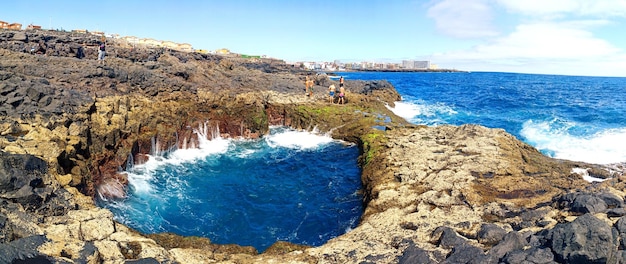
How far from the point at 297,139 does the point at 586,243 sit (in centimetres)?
1908

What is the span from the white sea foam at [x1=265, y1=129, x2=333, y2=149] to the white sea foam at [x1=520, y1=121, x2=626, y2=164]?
45.8 feet

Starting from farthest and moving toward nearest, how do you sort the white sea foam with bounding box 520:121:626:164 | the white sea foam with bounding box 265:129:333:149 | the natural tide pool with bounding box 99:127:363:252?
1. the white sea foam with bounding box 265:129:333:149
2. the white sea foam with bounding box 520:121:626:164
3. the natural tide pool with bounding box 99:127:363:252

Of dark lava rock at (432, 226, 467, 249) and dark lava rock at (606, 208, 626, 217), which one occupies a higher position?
dark lava rock at (606, 208, 626, 217)

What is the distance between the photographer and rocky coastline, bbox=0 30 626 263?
6.84m

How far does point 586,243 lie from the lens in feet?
20.1

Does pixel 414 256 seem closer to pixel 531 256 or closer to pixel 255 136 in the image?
pixel 531 256

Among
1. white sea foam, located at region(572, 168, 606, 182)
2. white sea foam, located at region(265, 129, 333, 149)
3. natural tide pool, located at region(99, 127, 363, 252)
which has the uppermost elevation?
white sea foam, located at region(572, 168, 606, 182)

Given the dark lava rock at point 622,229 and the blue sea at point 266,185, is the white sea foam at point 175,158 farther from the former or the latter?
A: the dark lava rock at point 622,229

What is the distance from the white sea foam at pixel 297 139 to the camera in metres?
23.0

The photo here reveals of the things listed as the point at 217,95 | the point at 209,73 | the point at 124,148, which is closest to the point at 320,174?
the point at 124,148

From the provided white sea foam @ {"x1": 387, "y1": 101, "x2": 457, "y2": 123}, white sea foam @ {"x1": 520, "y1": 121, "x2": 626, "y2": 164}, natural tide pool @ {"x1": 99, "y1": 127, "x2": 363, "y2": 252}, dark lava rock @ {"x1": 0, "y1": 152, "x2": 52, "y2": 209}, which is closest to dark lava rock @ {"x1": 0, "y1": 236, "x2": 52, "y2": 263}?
dark lava rock @ {"x1": 0, "y1": 152, "x2": 52, "y2": 209}

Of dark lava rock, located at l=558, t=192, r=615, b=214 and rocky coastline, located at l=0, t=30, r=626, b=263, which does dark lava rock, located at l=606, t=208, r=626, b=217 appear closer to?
rocky coastline, located at l=0, t=30, r=626, b=263

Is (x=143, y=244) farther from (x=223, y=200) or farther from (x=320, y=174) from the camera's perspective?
(x=320, y=174)

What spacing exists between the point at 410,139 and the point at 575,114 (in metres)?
28.1
